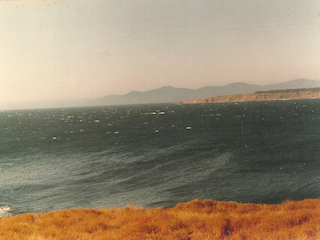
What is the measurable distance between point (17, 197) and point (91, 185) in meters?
9.18

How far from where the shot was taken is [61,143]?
73.3 m

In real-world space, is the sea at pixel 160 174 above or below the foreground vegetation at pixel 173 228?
below

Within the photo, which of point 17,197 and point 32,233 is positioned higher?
point 32,233

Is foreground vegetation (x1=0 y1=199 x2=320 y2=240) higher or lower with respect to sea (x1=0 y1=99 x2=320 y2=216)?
higher

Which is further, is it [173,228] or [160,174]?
[160,174]

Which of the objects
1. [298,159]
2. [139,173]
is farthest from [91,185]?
[298,159]

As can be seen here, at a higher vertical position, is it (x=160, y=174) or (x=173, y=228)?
(x=173, y=228)

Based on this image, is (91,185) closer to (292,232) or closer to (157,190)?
(157,190)

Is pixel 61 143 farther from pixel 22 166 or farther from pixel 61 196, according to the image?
pixel 61 196

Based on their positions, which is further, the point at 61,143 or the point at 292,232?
the point at 61,143

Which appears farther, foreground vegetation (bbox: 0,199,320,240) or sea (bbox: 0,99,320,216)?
sea (bbox: 0,99,320,216)

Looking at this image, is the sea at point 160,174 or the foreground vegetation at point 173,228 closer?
the foreground vegetation at point 173,228

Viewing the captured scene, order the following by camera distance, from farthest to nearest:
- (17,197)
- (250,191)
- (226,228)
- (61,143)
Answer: (61,143) → (17,197) → (250,191) → (226,228)

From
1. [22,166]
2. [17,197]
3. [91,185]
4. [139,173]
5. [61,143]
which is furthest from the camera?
[61,143]
